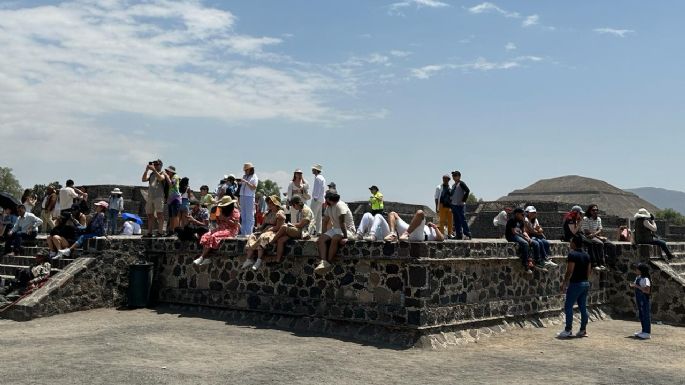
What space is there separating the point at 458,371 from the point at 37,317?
26.6ft

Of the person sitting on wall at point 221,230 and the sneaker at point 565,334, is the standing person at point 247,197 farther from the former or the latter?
the sneaker at point 565,334

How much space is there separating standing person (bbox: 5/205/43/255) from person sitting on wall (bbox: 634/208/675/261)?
48.4ft

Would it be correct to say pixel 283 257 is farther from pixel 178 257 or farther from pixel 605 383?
pixel 605 383

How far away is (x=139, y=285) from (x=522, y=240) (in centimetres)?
806

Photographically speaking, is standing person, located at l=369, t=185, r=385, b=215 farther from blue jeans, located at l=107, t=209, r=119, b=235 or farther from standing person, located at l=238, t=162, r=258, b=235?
blue jeans, located at l=107, t=209, r=119, b=235

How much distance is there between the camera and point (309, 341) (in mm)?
10766

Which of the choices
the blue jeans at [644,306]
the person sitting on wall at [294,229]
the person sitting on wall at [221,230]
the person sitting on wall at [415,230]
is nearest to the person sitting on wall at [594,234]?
the blue jeans at [644,306]

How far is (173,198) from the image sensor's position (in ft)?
Answer: 49.0

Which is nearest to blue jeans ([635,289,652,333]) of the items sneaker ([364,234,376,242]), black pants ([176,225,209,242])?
sneaker ([364,234,376,242])

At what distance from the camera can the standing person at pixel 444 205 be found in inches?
593

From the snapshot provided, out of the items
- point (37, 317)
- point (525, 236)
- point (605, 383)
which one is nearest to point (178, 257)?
point (37, 317)

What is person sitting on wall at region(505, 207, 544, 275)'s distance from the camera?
42.6 feet

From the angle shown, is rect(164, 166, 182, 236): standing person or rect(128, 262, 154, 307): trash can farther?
rect(164, 166, 182, 236): standing person

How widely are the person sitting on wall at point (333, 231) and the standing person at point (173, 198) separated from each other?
4.66 meters
